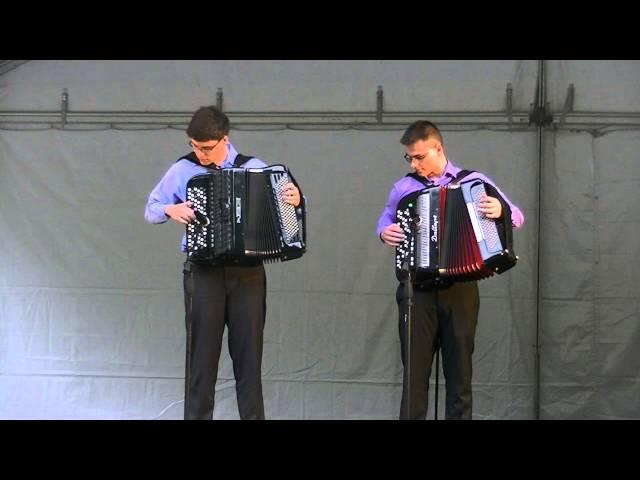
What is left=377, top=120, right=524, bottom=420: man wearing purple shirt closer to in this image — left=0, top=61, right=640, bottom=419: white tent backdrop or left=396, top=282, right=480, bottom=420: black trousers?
left=396, top=282, right=480, bottom=420: black trousers

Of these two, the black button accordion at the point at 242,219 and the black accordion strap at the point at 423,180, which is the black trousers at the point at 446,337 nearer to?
the black accordion strap at the point at 423,180

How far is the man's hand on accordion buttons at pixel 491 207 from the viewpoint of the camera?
3646 mm

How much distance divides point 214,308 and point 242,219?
401 millimetres

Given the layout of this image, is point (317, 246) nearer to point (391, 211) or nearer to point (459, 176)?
point (391, 211)

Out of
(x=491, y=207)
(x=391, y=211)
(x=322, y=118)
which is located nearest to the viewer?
(x=491, y=207)

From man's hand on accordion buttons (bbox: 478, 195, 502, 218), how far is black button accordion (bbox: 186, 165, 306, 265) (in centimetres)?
73

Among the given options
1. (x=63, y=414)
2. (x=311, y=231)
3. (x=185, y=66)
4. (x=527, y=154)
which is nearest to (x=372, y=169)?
(x=311, y=231)

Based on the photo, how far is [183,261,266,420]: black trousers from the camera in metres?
3.79

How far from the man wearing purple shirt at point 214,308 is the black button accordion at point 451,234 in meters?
0.63

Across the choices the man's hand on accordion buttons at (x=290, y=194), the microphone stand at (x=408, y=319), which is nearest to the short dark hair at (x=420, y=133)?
the microphone stand at (x=408, y=319)

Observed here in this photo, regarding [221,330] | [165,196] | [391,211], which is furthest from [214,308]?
[391,211]

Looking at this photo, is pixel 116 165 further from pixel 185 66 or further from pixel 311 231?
pixel 311 231

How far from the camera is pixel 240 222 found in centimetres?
368

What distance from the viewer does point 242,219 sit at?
369 centimetres
